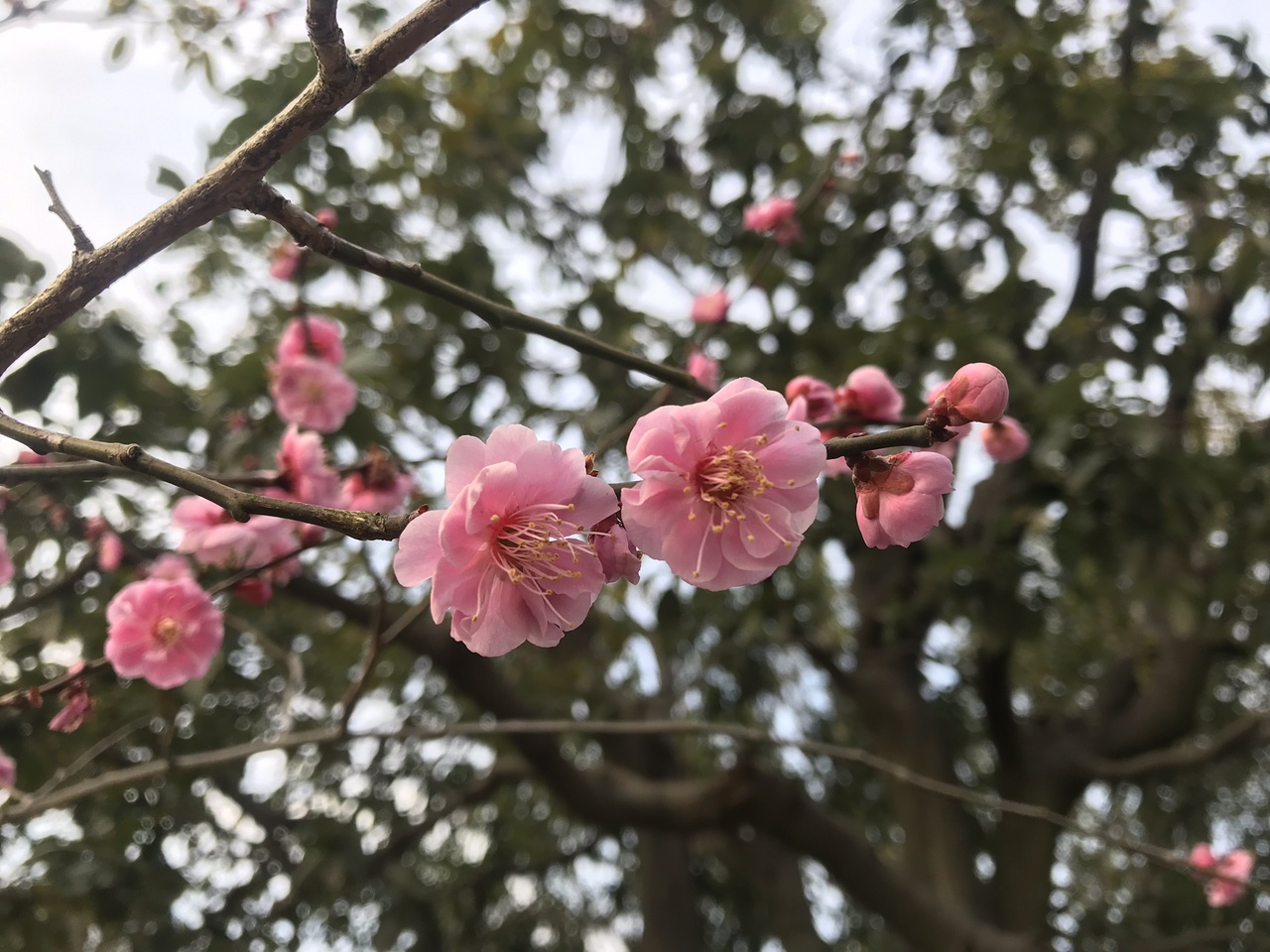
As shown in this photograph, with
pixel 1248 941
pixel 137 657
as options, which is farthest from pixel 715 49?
pixel 1248 941

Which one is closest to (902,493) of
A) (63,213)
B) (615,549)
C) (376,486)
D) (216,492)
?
(615,549)

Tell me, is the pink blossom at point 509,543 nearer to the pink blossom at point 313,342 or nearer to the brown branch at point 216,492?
the brown branch at point 216,492

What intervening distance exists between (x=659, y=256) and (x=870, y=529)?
3.16 m

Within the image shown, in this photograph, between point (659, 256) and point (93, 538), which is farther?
point (659, 256)

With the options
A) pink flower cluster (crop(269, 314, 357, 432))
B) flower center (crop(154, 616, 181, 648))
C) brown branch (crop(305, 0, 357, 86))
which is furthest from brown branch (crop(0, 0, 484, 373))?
pink flower cluster (crop(269, 314, 357, 432))

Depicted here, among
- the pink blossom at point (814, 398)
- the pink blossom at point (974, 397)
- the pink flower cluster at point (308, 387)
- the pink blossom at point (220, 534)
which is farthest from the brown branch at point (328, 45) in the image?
the pink flower cluster at point (308, 387)

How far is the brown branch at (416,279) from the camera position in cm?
59

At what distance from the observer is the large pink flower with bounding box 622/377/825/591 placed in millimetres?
618

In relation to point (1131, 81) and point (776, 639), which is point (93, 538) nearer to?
point (776, 639)

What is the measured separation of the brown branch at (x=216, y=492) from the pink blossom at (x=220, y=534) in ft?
2.17

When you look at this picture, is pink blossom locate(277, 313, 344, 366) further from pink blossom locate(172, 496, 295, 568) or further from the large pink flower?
the large pink flower

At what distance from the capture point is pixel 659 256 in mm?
3648

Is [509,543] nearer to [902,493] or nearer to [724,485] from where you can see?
[724,485]

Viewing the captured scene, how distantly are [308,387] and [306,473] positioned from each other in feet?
1.96
